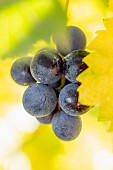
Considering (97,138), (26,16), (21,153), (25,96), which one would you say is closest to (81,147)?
(97,138)

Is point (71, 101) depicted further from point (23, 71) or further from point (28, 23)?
point (28, 23)

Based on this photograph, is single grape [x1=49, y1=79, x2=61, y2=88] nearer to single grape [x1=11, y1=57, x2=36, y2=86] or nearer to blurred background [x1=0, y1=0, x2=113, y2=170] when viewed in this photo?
single grape [x1=11, y1=57, x2=36, y2=86]

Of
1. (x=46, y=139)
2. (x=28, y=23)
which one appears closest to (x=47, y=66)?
(x=28, y=23)

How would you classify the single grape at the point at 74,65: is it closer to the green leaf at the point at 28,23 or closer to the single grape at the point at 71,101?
the single grape at the point at 71,101

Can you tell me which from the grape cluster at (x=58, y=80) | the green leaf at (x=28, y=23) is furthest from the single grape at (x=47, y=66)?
the green leaf at (x=28, y=23)

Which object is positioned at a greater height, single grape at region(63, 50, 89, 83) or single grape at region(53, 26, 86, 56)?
single grape at region(53, 26, 86, 56)

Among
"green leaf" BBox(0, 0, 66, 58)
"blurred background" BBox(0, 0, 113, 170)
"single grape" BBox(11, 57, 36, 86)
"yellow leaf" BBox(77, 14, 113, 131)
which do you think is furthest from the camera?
"blurred background" BBox(0, 0, 113, 170)

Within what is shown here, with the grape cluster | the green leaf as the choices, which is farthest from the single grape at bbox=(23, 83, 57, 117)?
the green leaf

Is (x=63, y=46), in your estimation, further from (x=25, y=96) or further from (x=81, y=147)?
(x=81, y=147)
